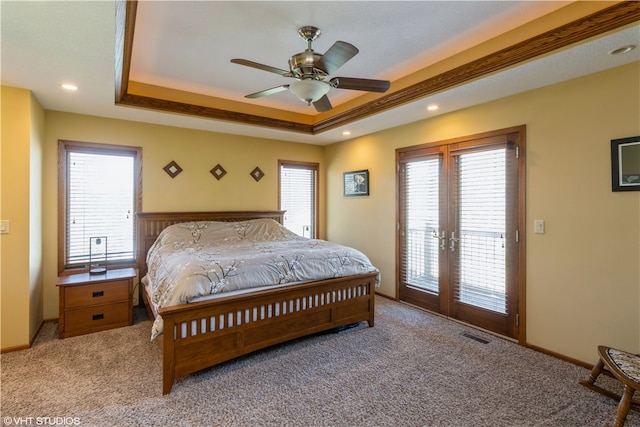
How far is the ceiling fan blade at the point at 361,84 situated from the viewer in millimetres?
2473

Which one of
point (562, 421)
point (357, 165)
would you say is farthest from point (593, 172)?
point (357, 165)

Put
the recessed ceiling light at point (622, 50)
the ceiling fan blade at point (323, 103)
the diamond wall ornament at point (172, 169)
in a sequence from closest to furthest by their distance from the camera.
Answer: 1. the recessed ceiling light at point (622, 50)
2. the ceiling fan blade at point (323, 103)
3. the diamond wall ornament at point (172, 169)

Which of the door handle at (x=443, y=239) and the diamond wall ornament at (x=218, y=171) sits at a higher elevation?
the diamond wall ornament at (x=218, y=171)

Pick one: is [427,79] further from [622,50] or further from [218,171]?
[218,171]

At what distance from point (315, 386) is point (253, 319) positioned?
30.8 inches

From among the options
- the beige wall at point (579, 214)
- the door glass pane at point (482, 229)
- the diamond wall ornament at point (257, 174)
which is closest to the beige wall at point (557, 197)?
the beige wall at point (579, 214)

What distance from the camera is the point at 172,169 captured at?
4.48 meters

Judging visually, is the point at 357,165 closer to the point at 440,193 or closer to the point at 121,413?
the point at 440,193

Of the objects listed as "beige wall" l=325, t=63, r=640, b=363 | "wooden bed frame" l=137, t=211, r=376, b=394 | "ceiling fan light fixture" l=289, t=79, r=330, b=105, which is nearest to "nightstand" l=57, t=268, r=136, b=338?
"wooden bed frame" l=137, t=211, r=376, b=394

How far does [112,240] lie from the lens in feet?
13.5

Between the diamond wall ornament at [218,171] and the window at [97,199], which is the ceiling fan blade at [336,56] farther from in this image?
the window at [97,199]

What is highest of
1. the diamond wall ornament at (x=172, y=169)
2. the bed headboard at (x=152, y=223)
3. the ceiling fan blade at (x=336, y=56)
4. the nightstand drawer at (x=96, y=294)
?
the ceiling fan blade at (x=336, y=56)

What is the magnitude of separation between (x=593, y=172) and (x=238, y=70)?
11.5ft

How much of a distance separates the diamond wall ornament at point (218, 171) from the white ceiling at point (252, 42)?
4.76ft
